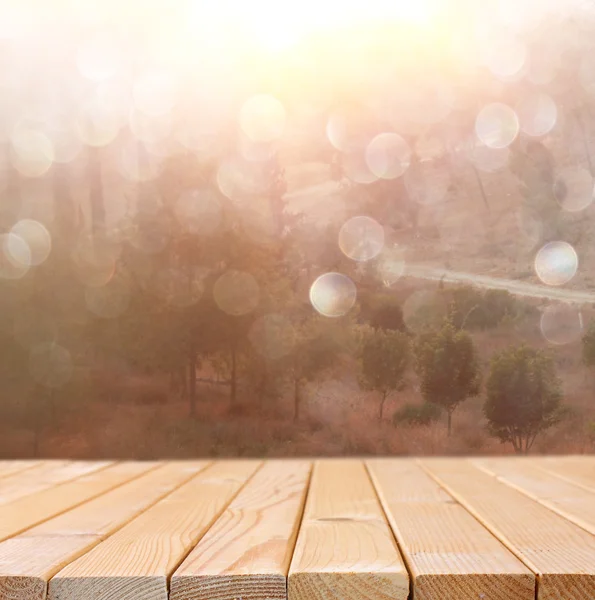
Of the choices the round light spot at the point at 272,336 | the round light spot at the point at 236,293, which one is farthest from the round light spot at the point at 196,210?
the round light spot at the point at 272,336

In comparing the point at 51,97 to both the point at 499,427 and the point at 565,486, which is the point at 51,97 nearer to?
the point at 499,427

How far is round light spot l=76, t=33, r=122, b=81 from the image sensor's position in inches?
137

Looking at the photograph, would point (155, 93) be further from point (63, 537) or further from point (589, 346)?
point (63, 537)

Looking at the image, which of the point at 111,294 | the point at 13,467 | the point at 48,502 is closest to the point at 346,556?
the point at 48,502

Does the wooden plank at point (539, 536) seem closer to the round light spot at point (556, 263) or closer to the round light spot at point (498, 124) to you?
the round light spot at point (556, 263)

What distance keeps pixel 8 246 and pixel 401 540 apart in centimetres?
301

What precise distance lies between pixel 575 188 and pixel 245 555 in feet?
9.40

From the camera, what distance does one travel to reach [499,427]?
3.46 metres

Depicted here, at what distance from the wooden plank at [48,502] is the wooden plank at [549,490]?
85cm

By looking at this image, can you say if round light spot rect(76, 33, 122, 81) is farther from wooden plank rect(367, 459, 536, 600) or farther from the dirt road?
wooden plank rect(367, 459, 536, 600)

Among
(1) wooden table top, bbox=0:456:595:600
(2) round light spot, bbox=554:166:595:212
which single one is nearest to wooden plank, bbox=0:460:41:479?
(1) wooden table top, bbox=0:456:595:600

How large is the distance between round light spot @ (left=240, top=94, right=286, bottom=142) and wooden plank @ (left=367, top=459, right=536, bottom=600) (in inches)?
93.5

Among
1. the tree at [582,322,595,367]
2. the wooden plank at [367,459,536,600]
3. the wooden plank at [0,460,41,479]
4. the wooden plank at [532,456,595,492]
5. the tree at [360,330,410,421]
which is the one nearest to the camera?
the wooden plank at [367,459,536,600]

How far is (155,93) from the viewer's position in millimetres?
3516
